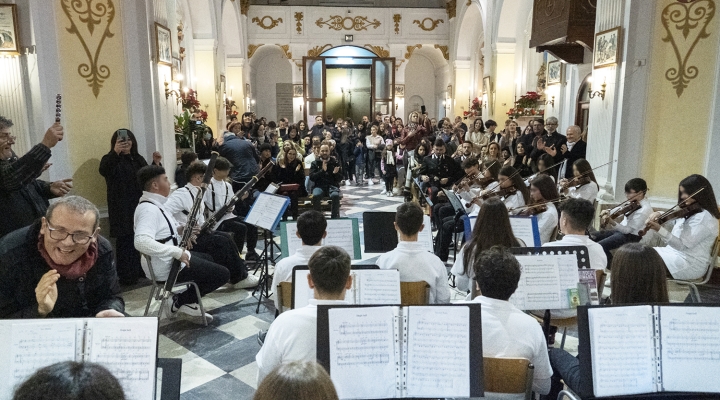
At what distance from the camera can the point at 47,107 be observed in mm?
4359

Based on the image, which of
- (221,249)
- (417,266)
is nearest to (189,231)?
(221,249)

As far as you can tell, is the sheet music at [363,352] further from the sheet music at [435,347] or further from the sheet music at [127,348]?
the sheet music at [127,348]

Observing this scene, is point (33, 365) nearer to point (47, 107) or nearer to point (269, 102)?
point (47, 107)

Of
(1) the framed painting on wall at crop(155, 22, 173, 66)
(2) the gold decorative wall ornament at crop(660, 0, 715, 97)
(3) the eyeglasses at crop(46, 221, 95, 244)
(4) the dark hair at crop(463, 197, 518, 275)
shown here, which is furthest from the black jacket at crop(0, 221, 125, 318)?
(2) the gold decorative wall ornament at crop(660, 0, 715, 97)

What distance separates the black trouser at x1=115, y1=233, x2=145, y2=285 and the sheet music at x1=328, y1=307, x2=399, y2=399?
11.5 ft

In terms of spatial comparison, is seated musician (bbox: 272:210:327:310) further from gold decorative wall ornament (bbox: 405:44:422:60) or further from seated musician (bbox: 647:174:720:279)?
gold decorative wall ornament (bbox: 405:44:422:60)

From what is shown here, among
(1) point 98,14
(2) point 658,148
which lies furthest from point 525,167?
(1) point 98,14

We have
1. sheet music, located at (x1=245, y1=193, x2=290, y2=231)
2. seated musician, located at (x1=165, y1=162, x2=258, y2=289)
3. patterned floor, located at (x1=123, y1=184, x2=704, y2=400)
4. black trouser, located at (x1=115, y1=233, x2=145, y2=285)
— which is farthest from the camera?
black trouser, located at (x1=115, y1=233, x2=145, y2=285)

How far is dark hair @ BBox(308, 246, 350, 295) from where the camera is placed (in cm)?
195

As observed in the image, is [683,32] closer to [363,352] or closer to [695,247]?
[695,247]

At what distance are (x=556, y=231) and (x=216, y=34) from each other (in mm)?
9145

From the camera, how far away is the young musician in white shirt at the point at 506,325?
1.87 meters

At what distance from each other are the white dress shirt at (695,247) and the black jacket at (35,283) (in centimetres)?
376

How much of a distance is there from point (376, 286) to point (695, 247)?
2743mm
